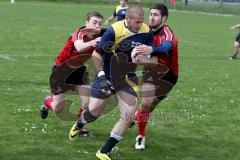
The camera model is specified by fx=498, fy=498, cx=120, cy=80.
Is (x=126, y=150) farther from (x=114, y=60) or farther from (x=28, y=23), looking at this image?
(x=28, y=23)

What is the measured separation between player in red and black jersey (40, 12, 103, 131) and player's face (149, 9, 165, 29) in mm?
790

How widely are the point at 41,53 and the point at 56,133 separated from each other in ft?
35.0

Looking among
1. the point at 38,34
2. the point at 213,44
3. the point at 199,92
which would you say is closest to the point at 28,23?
the point at 38,34

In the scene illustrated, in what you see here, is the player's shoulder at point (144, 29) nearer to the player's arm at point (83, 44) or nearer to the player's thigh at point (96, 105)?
the player's arm at point (83, 44)

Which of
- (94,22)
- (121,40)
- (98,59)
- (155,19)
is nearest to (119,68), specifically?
(98,59)

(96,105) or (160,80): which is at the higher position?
(160,80)

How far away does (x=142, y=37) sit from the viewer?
7.24 meters

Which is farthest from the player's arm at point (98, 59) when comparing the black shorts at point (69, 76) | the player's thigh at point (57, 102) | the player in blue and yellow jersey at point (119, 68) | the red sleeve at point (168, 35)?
the player's thigh at point (57, 102)

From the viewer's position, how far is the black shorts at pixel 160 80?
8023 millimetres

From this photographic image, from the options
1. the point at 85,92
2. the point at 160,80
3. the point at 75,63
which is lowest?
the point at 85,92

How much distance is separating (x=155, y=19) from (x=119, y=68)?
0.99 m

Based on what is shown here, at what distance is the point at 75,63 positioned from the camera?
8414mm

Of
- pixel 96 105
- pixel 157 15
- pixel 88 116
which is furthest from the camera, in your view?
pixel 157 15

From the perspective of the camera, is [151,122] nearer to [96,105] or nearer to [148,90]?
[148,90]
